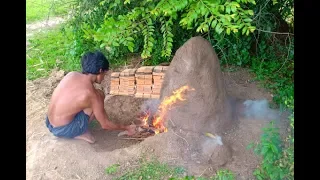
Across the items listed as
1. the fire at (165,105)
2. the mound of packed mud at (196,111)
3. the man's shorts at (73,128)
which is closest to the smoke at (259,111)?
the mound of packed mud at (196,111)

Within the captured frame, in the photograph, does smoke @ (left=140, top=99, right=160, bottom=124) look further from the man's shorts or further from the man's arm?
the man's shorts

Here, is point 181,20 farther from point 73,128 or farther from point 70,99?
point 73,128

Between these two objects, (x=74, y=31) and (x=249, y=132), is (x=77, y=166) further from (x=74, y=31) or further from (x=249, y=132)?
(x=74, y=31)

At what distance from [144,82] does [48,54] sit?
3.32m

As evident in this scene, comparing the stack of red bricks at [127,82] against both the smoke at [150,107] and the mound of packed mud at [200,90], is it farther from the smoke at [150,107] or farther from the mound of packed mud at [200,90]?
the mound of packed mud at [200,90]

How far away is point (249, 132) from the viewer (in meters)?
4.89

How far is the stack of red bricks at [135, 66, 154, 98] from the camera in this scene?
6.13 m

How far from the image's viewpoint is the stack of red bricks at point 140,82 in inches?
240

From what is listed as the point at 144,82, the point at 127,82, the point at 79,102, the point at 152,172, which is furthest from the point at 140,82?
the point at 152,172

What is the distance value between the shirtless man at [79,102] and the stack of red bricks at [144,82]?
3.72 feet

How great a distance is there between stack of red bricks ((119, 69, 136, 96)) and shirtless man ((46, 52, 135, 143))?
115cm

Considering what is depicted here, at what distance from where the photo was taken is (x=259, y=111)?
542cm
